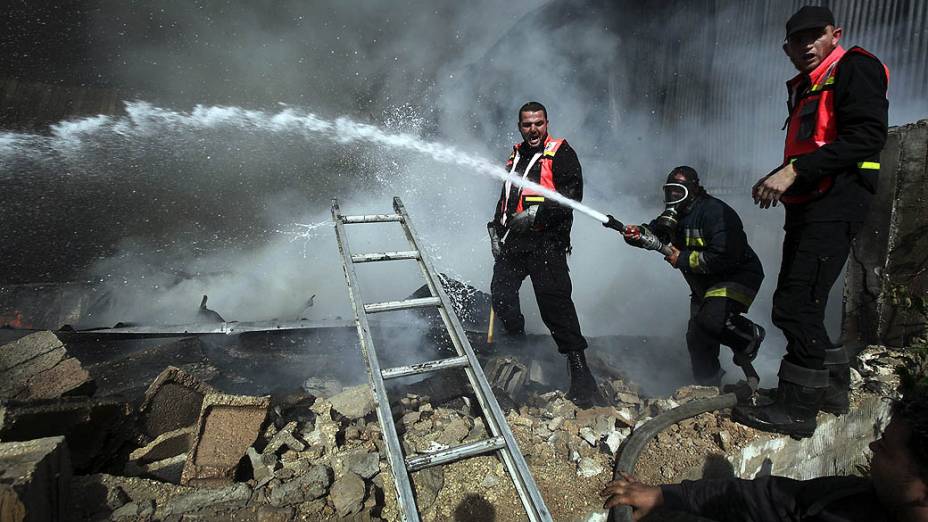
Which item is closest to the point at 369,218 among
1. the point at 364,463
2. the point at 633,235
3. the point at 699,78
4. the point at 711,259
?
the point at 364,463

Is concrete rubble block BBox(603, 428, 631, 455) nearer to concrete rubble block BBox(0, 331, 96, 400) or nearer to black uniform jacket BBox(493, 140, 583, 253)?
black uniform jacket BBox(493, 140, 583, 253)

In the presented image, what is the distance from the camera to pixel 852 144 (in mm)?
2289

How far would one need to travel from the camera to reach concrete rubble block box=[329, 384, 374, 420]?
9.10 ft

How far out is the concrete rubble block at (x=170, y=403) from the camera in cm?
259

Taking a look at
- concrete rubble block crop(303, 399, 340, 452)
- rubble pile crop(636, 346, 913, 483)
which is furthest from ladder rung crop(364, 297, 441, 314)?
rubble pile crop(636, 346, 913, 483)

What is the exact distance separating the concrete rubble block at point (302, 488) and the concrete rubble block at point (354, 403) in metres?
0.56

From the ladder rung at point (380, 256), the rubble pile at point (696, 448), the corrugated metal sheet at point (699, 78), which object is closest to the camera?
the rubble pile at point (696, 448)

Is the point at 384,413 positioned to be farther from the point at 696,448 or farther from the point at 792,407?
the point at 792,407

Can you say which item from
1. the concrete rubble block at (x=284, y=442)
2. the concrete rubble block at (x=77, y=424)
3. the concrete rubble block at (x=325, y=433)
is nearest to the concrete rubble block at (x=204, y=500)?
the concrete rubble block at (x=284, y=442)

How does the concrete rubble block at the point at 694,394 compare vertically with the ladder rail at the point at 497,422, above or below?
A: below

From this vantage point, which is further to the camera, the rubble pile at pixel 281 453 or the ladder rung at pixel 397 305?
the ladder rung at pixel 397 305

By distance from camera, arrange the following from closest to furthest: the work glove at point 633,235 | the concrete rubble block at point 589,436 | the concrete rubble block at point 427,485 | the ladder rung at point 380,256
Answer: the concrete rubble block at point 427,485, the concrete rubble block at point 589,436, the ladder rung at point 380,256, the work glove at point 633,235

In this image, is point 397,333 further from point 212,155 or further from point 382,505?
point 212,155

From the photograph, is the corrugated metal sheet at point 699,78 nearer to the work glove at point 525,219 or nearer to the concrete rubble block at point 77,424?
the work glove at point 525,219
